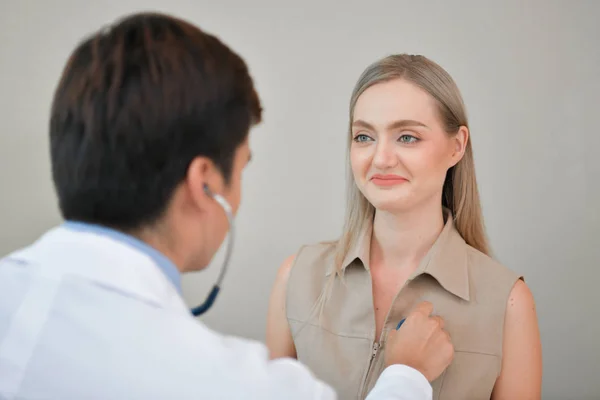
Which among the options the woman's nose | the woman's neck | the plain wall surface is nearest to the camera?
the woman's nose

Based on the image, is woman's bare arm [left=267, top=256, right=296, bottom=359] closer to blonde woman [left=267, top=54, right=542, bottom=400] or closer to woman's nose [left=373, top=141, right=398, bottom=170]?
blonde woman [left=267, top=54, right=542, bottom=400]

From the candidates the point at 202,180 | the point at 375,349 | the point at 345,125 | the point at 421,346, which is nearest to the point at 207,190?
the point at 202,180

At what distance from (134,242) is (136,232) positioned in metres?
0.02

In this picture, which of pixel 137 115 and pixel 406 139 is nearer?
pixel 137 115

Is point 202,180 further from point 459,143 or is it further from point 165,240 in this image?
point 459,143

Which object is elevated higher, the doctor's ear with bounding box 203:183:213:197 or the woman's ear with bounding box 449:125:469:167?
the woman's ear with bounding box 449:125:469:167

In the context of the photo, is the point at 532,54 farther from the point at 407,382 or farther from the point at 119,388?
Answer: the point at 119,388

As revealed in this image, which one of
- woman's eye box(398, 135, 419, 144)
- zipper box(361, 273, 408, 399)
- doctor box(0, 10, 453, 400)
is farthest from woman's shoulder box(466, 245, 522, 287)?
doctor box(0, 10, 453, 400)

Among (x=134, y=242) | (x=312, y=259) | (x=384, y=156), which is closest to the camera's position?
(x=134, y=242)

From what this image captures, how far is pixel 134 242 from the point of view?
30.2 inches

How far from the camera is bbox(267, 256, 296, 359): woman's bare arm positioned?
1.49m

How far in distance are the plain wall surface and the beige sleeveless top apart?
612mm

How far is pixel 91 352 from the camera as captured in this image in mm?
657

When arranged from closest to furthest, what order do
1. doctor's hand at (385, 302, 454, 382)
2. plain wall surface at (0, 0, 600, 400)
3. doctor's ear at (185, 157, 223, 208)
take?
doctor's ear at (185, 157, 223, 208) < doctor's hand at (385, 302, 454, 382) < plain wall surface at (0, 0, 600, 400)
